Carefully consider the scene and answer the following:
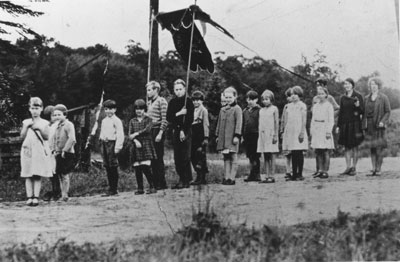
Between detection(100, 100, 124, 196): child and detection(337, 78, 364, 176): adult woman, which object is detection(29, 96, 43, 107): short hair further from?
detection(337, 78, 364, 176): adult woman

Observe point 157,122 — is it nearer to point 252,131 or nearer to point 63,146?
point 63,146

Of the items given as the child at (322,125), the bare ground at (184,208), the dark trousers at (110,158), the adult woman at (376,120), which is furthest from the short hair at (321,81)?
the dark trousers at (110,158)

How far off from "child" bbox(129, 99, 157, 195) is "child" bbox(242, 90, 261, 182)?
133 cm

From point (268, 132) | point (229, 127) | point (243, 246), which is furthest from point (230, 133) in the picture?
point (243, 246)

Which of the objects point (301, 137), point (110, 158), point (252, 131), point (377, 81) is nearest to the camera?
point (377, 81)

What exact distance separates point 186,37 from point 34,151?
7.14 feet

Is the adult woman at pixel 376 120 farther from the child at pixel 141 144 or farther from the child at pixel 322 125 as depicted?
the child at pixel 141 144

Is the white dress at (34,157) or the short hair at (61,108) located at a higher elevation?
the short hair at (61,108)

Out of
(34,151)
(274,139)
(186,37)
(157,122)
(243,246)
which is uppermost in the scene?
(186,37)

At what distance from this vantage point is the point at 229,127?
23.3 ft

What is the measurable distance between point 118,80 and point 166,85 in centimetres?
141

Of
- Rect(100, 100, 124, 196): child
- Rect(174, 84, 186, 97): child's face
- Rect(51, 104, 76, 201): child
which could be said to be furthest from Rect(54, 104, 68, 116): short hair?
Rect(174, 84, 186, 97): child's face

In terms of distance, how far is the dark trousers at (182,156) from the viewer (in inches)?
267

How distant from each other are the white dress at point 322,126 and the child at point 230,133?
98cm
